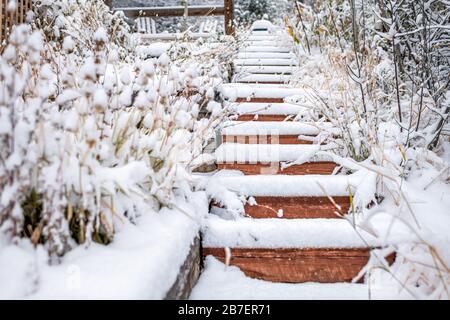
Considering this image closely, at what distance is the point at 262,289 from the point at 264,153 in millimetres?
1139

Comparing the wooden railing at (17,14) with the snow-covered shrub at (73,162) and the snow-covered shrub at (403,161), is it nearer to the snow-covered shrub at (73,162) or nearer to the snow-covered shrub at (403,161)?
the snow-covered shrub at (73,162)

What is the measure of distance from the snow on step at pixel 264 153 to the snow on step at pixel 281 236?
2.64ft

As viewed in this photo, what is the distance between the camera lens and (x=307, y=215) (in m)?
2.00

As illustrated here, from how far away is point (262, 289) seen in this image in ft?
5.07

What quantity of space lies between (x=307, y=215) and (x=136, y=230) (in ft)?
3.31

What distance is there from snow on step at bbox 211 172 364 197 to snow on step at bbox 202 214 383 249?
312 mm

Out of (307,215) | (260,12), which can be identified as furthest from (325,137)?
(260,12)

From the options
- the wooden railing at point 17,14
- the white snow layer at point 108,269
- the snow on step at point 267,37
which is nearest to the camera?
the white snow layer at point 108,269

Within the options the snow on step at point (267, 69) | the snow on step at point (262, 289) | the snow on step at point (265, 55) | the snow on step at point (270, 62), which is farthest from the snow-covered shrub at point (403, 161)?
the snow on step at point (265, 55)

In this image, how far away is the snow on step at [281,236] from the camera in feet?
5.41

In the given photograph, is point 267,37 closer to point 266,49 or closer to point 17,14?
point 266,49

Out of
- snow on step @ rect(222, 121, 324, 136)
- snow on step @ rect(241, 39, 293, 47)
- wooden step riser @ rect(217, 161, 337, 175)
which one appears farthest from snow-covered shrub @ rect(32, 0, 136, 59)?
snow on step @ rect(241, 39, 293, 47)

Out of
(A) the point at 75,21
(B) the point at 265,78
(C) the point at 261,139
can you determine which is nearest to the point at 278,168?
(C) the point at 261,139
